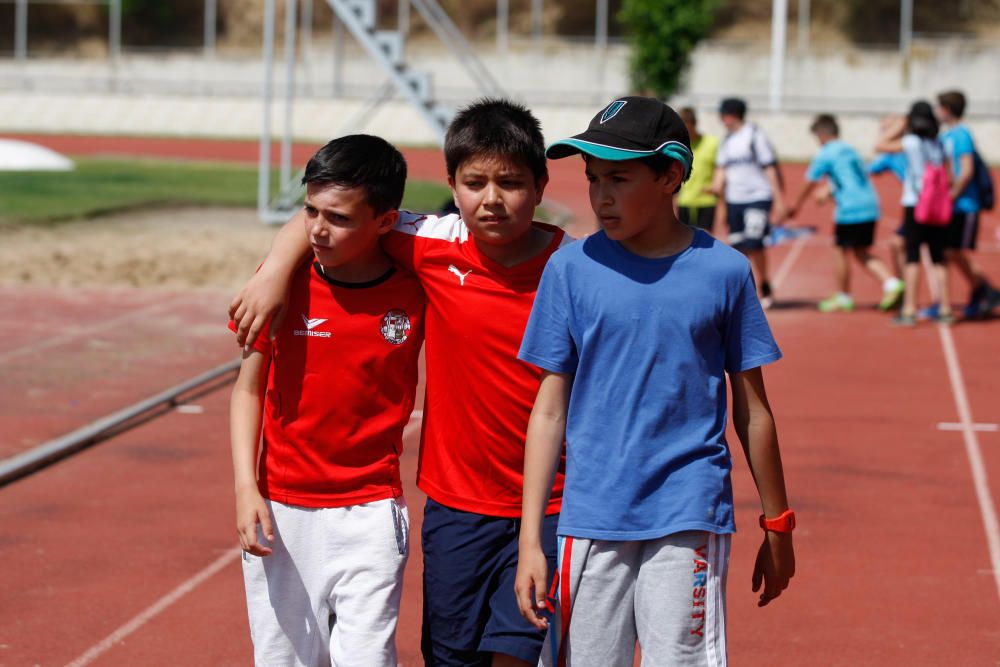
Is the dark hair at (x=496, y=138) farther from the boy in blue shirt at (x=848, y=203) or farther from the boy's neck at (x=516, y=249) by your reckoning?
the boy in blue shirt at (x=848, y=203)

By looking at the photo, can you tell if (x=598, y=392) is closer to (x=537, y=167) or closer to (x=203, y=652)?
(x=537, y=167)

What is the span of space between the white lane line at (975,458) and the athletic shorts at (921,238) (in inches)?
37.0

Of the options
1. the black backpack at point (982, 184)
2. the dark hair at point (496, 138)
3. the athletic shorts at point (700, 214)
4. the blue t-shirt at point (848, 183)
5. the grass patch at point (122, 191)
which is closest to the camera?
the dark hair at point (496, 138)

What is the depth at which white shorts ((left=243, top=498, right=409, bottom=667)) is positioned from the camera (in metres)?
3.42

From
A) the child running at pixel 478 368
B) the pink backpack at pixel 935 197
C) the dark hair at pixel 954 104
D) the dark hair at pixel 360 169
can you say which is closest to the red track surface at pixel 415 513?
the pink backpack at pixel 935 197

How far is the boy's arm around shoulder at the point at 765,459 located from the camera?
3068 millimetres

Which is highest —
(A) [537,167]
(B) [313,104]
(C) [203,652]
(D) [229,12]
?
(D) [229,12]

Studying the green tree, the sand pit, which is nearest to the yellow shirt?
the sand pit

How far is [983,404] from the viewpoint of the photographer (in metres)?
9.46

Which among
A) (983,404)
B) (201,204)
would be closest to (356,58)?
(201,204)

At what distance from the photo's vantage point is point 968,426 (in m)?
8.78

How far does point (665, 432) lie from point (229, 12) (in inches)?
2517

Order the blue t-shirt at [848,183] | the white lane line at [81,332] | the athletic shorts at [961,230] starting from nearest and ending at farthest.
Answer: the white lane line at [81,332] < the athletic shorts at [961,230] < the blue t-shirt at [848,183]

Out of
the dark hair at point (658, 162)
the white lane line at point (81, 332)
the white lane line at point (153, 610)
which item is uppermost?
the dark hair at point (658, 162)
